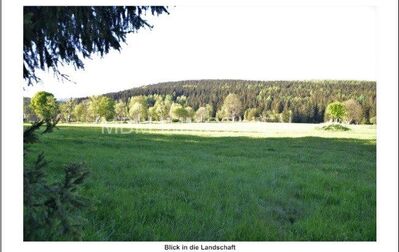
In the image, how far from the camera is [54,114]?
5.25 m

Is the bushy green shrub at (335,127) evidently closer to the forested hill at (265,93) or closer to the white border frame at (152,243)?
the forested hill at (265,93)

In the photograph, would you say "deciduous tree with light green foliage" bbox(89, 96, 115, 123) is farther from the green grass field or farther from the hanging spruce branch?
the hanging spruce branch

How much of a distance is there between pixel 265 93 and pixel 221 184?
1.62 m

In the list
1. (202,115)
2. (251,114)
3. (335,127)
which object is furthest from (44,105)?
(335,127)

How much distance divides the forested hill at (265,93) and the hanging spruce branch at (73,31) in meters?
1.52

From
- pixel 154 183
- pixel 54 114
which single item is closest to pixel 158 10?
pixel 54 114

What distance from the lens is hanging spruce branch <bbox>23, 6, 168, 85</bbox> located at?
12.0ft

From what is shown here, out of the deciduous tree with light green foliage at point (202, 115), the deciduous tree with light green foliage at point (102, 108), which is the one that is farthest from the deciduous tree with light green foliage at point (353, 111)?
the deciduous tree with light green foliage at point (102, 108)

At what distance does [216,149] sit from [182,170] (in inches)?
35.6

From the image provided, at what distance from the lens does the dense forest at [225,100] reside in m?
5.73

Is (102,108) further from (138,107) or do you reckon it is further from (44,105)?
(44,105)
